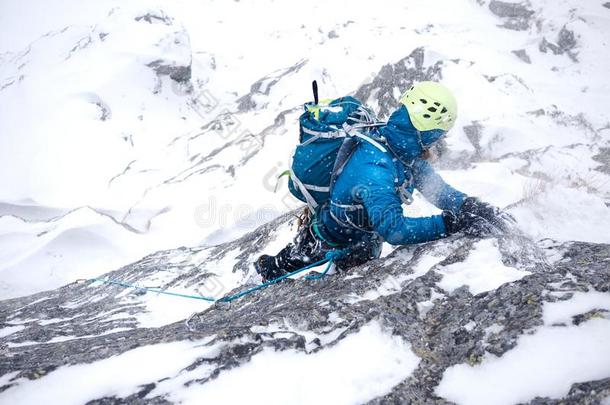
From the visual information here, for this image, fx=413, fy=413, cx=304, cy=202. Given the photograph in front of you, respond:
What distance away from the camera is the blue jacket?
353cm

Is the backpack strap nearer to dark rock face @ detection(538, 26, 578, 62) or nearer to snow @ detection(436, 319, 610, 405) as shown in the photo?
snow @ detection(436, 319, 610, 405)

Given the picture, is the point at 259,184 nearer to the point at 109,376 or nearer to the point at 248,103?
the point at 109,376

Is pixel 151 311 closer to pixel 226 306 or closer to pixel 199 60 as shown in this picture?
pixel 226 306

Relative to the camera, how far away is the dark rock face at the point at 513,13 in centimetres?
4391

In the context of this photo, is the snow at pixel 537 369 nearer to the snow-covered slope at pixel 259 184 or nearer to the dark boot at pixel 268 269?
the snow-covered slope at pixel 259 184

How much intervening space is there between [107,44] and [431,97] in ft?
147

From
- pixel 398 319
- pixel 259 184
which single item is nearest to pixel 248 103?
pixel 259 184

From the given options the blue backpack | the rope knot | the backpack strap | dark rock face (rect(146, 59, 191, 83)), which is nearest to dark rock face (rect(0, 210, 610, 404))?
the rope knot

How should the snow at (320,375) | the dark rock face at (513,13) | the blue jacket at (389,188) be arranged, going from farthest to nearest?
the dark rock face at (513,13) < the blue jacket at (389,188) < the snow at (320,375)

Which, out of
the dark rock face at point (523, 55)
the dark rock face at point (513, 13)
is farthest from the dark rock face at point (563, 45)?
the dark rock face at point (513, 13)

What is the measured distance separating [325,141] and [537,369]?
256cm

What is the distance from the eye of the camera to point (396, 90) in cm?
1909

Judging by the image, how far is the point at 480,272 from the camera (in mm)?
3529

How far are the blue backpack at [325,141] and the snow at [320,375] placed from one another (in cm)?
169
